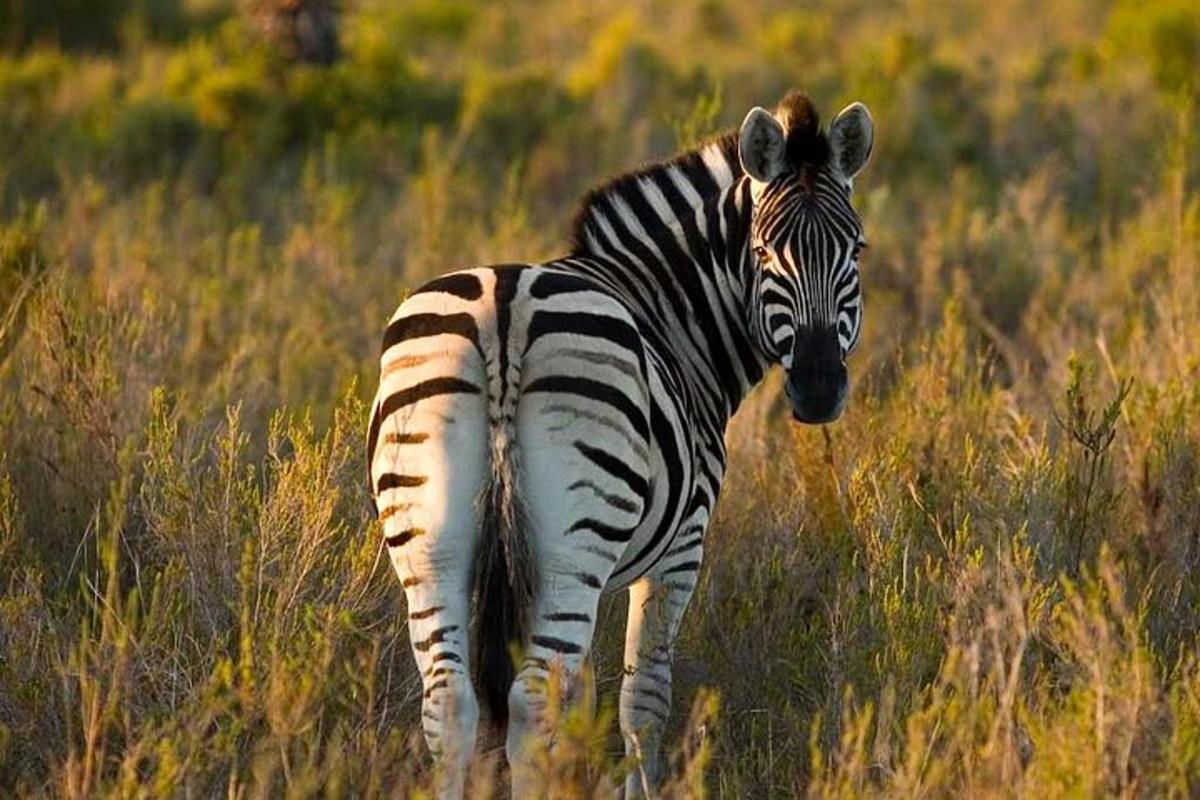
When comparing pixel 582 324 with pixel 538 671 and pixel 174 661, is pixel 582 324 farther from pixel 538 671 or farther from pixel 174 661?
pixel 174 661

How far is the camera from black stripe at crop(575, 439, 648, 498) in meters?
4.16

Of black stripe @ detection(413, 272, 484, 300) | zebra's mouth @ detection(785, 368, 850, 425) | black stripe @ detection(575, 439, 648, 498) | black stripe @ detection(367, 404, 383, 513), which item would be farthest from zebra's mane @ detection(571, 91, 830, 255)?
black stripe @ detection(575, 439, 648, 498)

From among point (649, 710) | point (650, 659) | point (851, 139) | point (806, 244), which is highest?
point (851, 139)

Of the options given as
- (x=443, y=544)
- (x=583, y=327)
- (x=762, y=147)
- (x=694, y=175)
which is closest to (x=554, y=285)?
(x=583, y=327)

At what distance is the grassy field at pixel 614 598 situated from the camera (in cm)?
437

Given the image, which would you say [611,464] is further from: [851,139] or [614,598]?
[614,598]

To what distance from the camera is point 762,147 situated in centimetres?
513

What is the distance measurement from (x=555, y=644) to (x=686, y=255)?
1.54 meters

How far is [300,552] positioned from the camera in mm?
5137

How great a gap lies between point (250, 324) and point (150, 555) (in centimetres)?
301

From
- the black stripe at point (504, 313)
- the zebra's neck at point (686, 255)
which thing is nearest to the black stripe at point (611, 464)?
the black stripe at point (504, 313)

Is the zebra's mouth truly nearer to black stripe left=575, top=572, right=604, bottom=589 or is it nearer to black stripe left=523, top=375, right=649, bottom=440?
black stripe left=523, top=375, right=649, bottom=440

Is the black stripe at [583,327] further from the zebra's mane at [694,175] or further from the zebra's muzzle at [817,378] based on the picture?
the zebra's mane at [694,175]

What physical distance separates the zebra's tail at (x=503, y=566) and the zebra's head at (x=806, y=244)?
3.78ft
